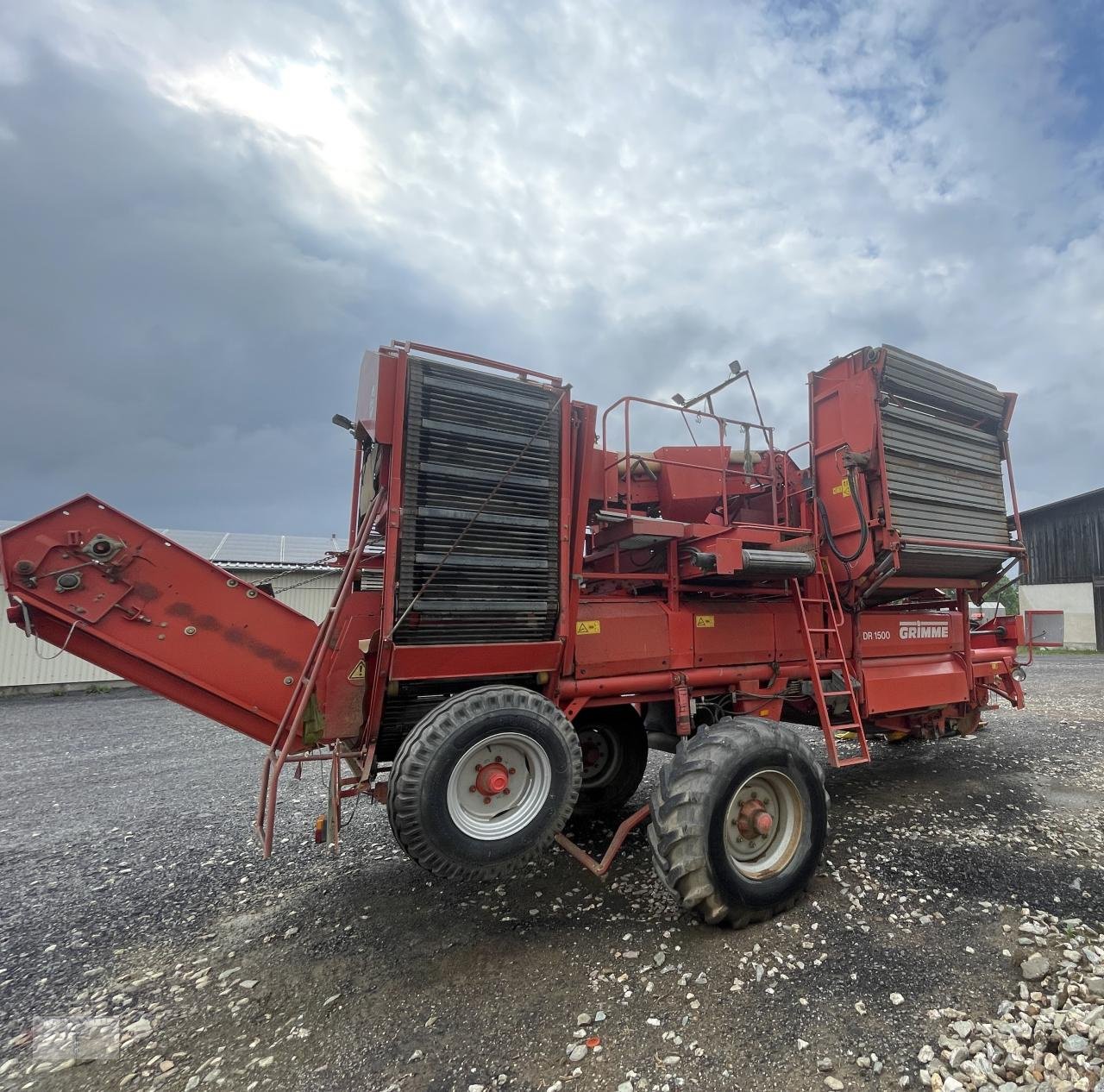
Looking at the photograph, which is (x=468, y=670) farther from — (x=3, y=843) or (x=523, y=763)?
(x=3, y=843)

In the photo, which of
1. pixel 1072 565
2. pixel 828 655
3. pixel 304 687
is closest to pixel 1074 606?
pixel 1072 565

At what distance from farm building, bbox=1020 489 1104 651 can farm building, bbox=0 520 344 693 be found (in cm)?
2978

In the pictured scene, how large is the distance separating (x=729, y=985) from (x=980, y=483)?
5.20 m

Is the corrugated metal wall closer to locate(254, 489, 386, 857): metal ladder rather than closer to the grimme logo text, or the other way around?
locate(254, 489, 386, 857): metal ladder

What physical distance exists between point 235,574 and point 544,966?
1213 cm

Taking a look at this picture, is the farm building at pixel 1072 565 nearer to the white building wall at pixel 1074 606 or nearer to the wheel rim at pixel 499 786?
the white building wall at pixel 1074 606

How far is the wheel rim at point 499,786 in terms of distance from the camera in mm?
3246

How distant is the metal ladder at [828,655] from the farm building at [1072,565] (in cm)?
2744

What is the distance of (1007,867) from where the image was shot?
14.5ft

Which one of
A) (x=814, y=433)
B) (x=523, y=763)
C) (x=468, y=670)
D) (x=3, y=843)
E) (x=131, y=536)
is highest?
(x=814, y=433)

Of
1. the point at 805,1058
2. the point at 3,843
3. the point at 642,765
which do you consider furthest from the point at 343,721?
the point at 3,843

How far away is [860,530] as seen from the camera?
16.8 ft

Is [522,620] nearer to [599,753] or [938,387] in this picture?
[599,753]

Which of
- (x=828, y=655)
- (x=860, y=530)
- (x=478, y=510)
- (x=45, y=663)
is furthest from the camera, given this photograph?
(x=45, y=663)
